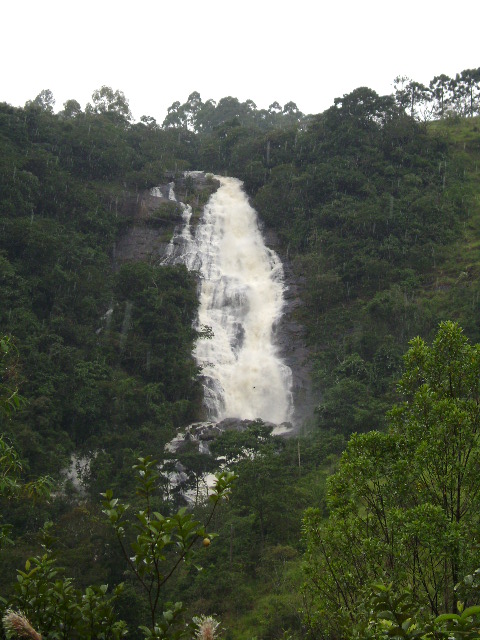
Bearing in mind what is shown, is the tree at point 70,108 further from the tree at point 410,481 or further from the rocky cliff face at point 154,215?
the tree at point 410,481

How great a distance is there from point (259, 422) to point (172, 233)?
621 inches

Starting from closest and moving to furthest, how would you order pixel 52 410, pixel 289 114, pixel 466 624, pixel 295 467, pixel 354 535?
pixel 466 624
pixel 354 535
pixel 295 467
pixel 52 410
pixel 289 114

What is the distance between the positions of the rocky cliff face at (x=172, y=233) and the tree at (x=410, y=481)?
18.3 metres

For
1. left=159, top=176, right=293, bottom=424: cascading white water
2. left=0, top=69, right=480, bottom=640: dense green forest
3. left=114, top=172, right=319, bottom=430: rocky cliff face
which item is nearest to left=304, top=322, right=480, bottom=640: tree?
left=0, top=69, right=480, bottom=640: dense green forest

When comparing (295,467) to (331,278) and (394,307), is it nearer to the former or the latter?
(394,307)

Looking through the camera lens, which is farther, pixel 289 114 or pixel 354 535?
pixel 289 114

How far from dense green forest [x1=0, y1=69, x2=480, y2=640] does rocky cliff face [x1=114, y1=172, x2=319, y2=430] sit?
1.72 ft

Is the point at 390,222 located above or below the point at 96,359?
above

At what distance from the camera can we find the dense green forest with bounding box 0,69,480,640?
506 cm

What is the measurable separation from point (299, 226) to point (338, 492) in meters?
29.8

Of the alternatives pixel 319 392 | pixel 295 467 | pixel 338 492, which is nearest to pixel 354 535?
pixel 338 492

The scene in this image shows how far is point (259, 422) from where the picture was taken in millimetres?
22062

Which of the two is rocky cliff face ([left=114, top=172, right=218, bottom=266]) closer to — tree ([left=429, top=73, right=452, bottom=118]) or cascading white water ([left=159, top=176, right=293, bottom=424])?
cascading white water ([left=159, top=176, right=293, bottom=424])

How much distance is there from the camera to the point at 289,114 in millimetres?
70125
